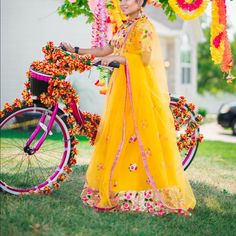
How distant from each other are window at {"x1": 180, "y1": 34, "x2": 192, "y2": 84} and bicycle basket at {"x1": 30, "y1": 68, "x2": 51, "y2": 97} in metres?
18.4

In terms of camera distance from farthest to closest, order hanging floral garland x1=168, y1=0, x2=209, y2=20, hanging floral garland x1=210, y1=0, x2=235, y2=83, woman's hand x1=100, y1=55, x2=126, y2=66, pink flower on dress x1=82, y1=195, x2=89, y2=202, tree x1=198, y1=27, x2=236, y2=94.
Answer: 1. tree x1=198, y1=27, x2=236, y2=94
2. hanging floral garland x1=210, y1=0, x2=235, y2=83
3. hanging floral garland x1=168, y1=0, x2=209, y2=20
4. pink flower on dress x1=82, y1=195, x2=89, y2=202
5. woman's hand x1=100, y1=55, x2=126, y2=66

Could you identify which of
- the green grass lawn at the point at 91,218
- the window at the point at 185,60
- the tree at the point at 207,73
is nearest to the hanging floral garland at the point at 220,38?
the green grass lawn at the point at 91,218

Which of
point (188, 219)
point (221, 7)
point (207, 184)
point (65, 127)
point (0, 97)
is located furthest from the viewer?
point (0, 97)

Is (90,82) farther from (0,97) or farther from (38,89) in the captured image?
(38,89)

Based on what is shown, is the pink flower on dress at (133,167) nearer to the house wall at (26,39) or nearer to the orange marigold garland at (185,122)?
the orange marigold garland at (185,122)

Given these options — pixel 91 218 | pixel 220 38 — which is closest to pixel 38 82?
pixel 91 218

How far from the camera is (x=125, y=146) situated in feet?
14.0

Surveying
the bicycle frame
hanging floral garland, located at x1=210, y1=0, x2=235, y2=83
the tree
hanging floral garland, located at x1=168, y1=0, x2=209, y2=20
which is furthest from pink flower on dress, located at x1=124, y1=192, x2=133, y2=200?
the tree

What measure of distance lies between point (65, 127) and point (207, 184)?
2125 mm

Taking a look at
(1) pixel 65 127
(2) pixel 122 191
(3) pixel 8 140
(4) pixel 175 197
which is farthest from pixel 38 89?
(3) pixel 8 140

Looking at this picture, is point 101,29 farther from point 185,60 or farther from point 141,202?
point 185,60

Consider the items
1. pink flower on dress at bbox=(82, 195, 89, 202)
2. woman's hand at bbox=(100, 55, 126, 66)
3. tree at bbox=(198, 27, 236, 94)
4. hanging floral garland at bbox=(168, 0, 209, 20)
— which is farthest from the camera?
tree at bbox=(198, 27, 236, 94)

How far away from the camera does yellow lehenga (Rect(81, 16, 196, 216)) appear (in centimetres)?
421

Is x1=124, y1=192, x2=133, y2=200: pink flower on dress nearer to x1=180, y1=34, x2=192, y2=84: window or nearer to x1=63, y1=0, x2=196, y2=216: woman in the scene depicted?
x1=63, y1=0, x2=196, y2=216: woman
